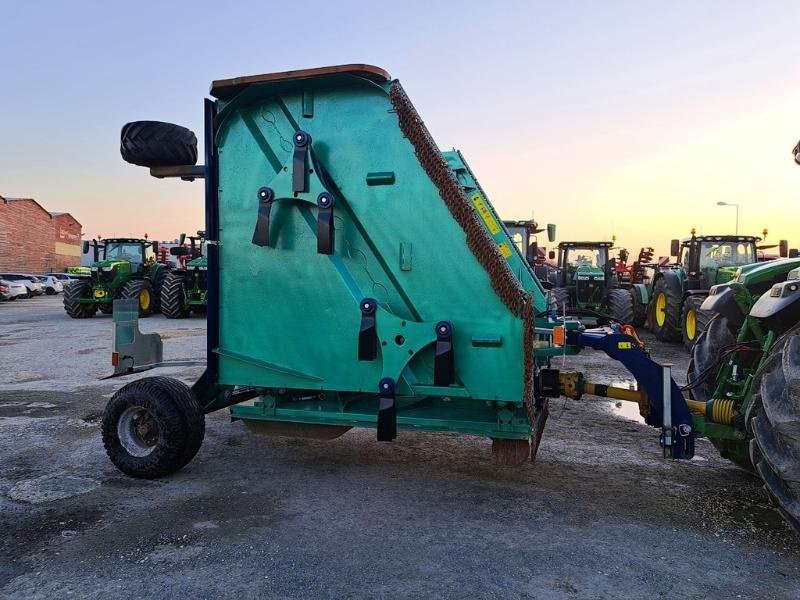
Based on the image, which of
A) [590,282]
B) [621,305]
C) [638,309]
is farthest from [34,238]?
[621,305]

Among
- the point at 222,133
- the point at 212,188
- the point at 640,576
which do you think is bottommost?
the point at 640,576

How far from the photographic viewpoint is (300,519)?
3.73 meters

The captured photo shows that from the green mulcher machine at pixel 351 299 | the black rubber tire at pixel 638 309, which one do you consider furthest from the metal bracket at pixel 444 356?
the black rubber tire at pixel 638 309

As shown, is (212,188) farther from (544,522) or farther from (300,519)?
(544,522)

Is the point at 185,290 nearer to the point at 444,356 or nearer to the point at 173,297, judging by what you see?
the point at 173,297

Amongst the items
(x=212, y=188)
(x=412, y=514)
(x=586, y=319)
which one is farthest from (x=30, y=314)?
(x=412, y=514)

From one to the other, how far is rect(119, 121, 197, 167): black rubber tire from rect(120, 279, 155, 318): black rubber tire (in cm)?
1546

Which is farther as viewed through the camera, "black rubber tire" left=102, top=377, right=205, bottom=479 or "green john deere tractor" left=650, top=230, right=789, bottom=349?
"green john deere tractor" left=650, top=230, right=789, bottom=349

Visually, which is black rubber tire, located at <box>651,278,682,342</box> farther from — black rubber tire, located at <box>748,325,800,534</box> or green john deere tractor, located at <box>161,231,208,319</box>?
green john deere tractor, located at <box>161,231,208,319</box>

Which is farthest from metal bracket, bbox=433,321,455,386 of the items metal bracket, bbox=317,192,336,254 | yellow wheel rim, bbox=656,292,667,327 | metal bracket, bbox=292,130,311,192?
yellow wheel rim, bbox=656,292,667,327

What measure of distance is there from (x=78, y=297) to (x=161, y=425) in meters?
17.6

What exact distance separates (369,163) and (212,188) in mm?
1224

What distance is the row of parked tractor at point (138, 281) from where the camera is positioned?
1920 centimetres

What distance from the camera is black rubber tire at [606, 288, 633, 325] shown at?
592 inches
